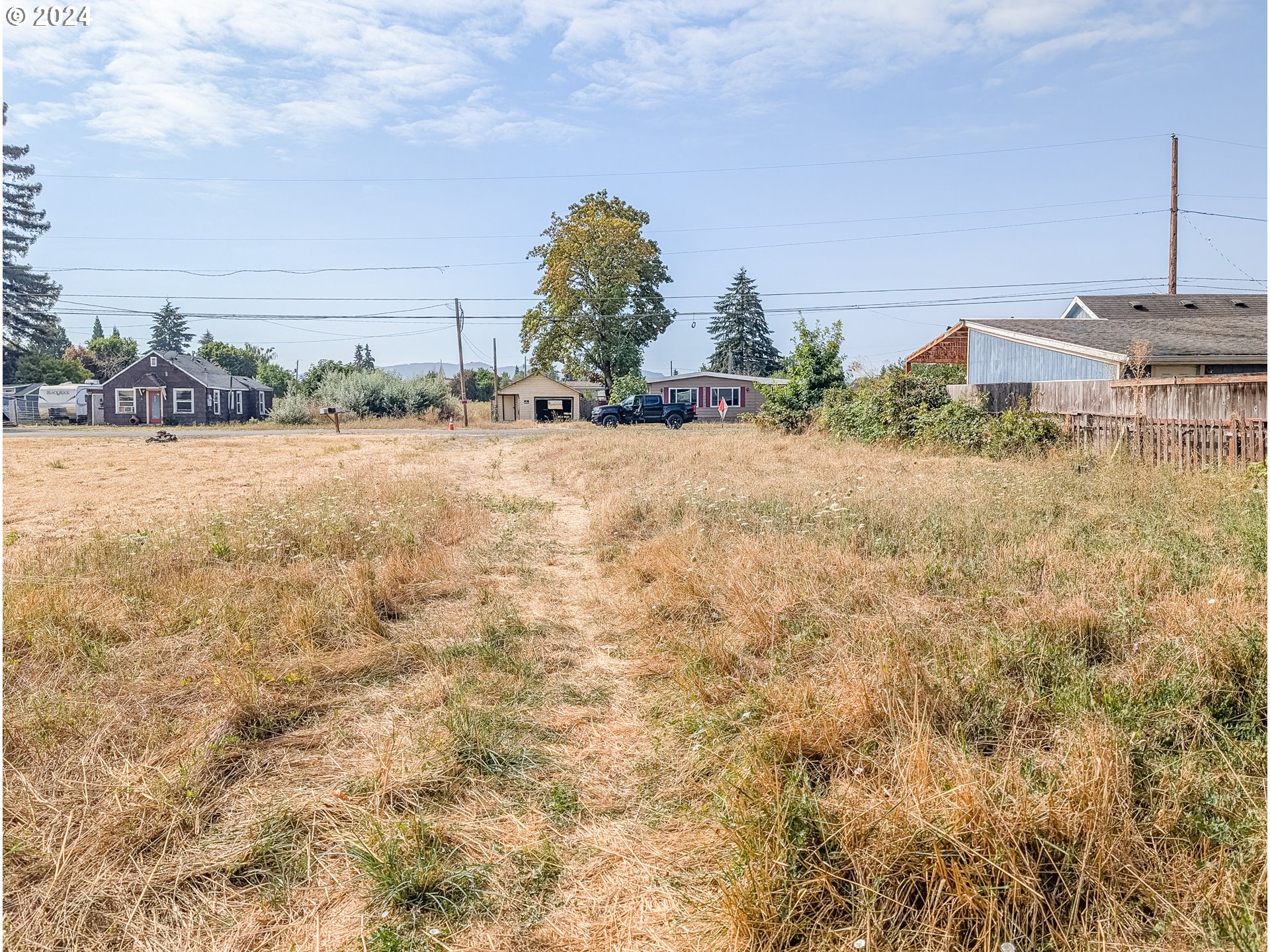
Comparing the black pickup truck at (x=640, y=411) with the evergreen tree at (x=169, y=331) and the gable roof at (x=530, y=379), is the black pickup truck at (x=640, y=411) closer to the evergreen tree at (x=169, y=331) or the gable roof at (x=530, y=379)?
the gable roof at (x=530, y=379)

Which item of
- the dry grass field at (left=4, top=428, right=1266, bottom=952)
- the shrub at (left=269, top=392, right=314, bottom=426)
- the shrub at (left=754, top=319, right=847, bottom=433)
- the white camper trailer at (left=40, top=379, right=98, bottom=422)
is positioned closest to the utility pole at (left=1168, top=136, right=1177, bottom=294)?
the shrub at (left=754, top=319, right=847, bottom=433)

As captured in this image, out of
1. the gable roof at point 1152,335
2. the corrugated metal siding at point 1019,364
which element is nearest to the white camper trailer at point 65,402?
the corrugated metal siding at point 1019,364

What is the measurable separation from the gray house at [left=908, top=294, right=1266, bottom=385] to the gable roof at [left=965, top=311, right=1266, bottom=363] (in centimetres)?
2

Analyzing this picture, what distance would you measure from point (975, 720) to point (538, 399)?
47.6 metres

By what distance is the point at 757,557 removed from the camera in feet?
21.4

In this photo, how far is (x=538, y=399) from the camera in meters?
50.3

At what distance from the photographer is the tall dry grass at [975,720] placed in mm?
2613

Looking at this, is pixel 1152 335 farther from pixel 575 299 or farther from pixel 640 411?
pixel 575 299

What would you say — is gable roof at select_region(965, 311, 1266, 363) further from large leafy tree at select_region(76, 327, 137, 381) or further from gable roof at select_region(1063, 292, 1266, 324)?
large leafy tree at select_region(76, 327, 137, 381)

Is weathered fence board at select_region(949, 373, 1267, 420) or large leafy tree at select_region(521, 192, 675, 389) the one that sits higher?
large leafy tree at select_region(521, 192, 675, 389)

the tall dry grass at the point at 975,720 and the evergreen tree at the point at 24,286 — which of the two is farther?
the evergreen tree at the point at 24,286

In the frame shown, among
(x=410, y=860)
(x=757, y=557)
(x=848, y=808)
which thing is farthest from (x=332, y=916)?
(x=757, y=557)

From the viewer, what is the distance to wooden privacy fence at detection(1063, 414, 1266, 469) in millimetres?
11547

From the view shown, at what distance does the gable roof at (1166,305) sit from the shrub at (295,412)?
3965cm
